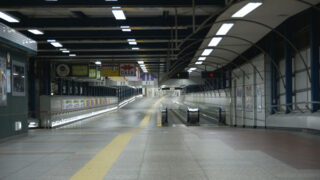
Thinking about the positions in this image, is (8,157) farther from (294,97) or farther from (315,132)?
(294,97)

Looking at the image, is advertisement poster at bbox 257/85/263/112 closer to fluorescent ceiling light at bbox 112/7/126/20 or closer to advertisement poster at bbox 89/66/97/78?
fluorescent ceiling light at bbox 112/7/126/20

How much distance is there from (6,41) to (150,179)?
689 cm

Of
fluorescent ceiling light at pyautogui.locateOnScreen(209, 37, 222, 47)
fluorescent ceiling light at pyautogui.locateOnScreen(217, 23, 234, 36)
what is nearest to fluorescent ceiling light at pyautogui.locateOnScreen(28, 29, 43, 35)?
fluorescent ceiling light at pyautogui.locateOnScreen(209, 37, 222, 47)

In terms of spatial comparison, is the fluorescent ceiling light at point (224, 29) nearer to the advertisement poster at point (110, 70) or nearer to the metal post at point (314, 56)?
the metal post at point (314, 56)

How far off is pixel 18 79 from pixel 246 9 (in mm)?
8250

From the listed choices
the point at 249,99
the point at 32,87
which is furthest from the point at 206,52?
the point at 32,87

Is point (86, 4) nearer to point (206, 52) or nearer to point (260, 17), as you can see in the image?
point (260, 17)

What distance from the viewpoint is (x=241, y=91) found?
63.9 feet

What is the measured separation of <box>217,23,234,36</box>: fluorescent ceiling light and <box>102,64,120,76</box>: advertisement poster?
9.46 m

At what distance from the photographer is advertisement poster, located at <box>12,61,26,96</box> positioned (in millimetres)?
10773

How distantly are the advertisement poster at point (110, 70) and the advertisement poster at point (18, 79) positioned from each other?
8874 millimetres

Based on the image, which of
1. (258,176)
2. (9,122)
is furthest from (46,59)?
(258,176)

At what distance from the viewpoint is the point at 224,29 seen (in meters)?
11.9

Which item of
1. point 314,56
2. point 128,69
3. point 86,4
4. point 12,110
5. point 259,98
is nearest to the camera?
point 86,4
